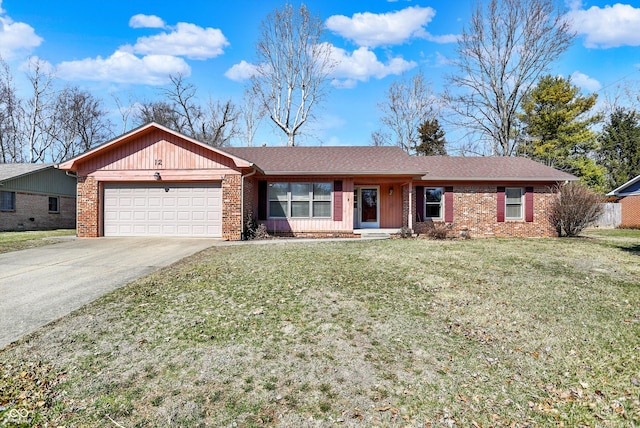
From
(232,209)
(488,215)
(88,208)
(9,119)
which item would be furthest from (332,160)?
(9,119)

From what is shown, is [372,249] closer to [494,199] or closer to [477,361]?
[477,361]

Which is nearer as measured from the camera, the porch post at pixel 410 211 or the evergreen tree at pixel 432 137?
the porch post at pixel 410 211

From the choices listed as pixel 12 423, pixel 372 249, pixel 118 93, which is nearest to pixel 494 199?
pixel 372 249

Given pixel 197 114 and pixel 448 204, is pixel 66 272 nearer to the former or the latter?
pixel 448 204

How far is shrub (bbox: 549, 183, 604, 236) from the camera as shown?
40.9ft

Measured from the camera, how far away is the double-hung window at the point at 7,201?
1744cm

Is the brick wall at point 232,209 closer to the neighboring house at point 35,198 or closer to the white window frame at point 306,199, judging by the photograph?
the white window frame at point 306,199

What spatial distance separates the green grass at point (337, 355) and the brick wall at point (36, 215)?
1823 centimetres

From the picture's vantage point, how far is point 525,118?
1059 inches

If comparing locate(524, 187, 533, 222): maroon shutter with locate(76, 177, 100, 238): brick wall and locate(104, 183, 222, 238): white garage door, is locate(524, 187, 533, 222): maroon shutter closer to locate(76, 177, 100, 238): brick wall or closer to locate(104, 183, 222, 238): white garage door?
locate(104, 183, 222, 238): white garage door

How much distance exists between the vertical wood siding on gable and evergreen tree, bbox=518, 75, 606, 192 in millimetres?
25947

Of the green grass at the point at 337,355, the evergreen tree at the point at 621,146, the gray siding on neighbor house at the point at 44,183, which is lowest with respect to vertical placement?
the green grass at the point at 337,355

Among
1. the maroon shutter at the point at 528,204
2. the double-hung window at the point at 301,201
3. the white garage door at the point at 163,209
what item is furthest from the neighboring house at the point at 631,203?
the white garage door at the point at 163,209

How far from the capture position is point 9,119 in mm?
28969
